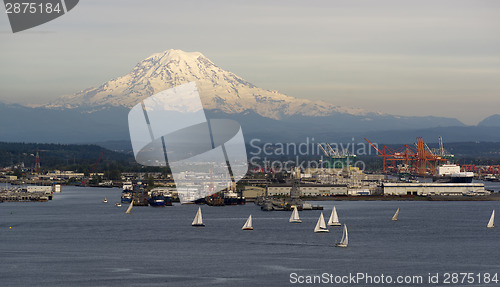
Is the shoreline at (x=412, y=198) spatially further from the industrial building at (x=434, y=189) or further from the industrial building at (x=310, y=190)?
the industrial building at (x=310, y=190)

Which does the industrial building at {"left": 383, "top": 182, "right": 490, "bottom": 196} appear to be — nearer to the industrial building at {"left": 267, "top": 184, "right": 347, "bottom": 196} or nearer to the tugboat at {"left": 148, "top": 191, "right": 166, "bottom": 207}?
the industrial building at {"left": 267, "top": 184, "right": 347, "bottom": 196}

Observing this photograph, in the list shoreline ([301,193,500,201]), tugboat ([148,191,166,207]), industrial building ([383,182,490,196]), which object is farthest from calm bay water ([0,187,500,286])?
industrial building ([383,182,490,196])

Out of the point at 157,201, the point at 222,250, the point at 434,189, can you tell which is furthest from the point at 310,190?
the point at 222,250

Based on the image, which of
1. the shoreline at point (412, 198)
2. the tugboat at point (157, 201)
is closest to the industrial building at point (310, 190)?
the shoreline at point (412, 198)

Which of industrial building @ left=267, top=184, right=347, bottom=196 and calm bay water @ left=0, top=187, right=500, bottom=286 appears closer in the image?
calm bay water @ left=0, top=187, right=500, bottom=286

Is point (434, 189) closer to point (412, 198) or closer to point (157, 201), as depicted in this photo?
point (412, 198)

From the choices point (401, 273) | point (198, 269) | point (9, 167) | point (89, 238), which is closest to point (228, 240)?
point (89, 238)
